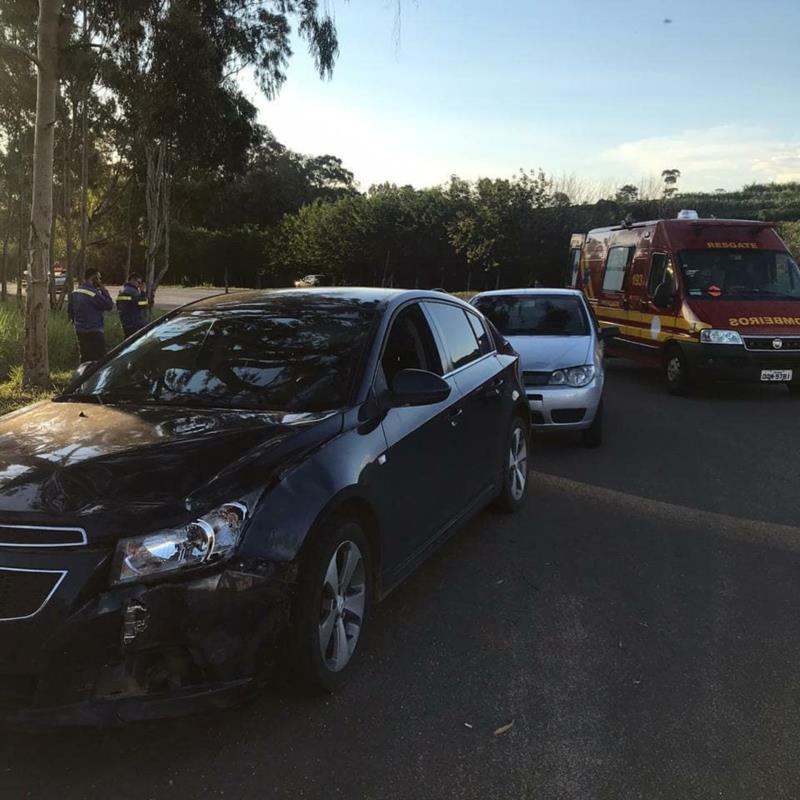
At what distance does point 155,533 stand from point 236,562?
0.28 m

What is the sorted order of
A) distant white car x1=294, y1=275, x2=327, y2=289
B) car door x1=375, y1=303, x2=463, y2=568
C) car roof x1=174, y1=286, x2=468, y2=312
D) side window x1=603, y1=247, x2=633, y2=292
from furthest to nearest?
distant white car x1=294, y1=275, x2=327, y2=289
side window x1=603, y1=247, x2=633, y2=292
car roof x1=174, y1=286, x2=468, y2=312
car door x1=375, y1=303, x2=463, y2=568

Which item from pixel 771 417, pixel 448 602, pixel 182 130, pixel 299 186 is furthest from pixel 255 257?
pixel 448 602

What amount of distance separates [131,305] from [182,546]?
11886 millimetres

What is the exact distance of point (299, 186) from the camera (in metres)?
67.1

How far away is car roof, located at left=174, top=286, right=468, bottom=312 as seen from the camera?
4203 mm

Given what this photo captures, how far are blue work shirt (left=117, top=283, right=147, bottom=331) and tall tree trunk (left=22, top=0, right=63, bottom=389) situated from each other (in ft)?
10.8

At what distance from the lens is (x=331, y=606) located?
300cm

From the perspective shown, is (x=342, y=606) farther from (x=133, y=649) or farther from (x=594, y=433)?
(x=594, y=433)

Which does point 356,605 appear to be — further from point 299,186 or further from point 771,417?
point 299,186

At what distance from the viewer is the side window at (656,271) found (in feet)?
38.7

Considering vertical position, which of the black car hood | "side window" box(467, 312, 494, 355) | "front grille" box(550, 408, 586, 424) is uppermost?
"side window" box(467, 312, 494, 355)

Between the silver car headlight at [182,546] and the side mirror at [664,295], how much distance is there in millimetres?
10185

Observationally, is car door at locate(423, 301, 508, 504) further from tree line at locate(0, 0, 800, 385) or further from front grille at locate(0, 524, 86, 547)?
tree line at locate(0, 0, 800, 385)

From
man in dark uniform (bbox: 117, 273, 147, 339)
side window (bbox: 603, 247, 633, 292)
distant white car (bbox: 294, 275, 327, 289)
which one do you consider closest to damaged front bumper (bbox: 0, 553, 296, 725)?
man in dark uniform (bbox: 117, 273, 147, 339)
